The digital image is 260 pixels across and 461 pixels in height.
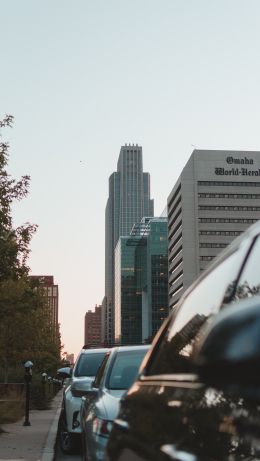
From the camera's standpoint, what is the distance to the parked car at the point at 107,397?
18.8 ft

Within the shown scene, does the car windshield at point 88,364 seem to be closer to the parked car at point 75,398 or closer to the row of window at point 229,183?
the parked car at point 75,398

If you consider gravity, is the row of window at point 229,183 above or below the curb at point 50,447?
above

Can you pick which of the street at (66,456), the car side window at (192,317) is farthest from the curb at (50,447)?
the car side window at (192,317)

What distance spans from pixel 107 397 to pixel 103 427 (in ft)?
2.47

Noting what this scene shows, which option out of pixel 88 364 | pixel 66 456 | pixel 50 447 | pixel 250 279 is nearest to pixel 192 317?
pixel 250 279

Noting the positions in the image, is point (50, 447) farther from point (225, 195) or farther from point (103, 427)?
point (225, 195)

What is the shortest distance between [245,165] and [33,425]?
130m

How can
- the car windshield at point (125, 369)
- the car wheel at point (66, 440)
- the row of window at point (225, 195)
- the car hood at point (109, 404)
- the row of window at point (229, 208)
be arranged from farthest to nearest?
the row of window at point (229, 208) → the row of window at point (225, 195) → the car wheel at point (66, 440) → the car windshield at point (125, 369) → the car hood at point (109, 404)

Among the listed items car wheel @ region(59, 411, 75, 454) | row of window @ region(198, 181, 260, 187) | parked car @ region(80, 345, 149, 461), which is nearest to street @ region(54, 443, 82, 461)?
car wheel @ region(59, 411, 75, 454)

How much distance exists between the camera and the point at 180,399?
6.54 feet

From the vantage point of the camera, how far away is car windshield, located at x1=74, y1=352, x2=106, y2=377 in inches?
477

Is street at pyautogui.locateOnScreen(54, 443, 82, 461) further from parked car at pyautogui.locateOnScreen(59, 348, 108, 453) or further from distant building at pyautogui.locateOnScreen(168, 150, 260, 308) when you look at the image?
distant building at pyautogui.locateOnScreen(168, 150, 260, 308)

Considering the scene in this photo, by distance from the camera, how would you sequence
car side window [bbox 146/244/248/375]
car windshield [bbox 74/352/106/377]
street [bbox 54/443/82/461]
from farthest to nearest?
car windshield [bbox 74/352/106/377]
street [bbox 54/443/82/461]
car side window [bbox 146/244/248/375]

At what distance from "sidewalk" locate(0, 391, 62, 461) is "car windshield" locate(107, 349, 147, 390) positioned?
12.5 ft
